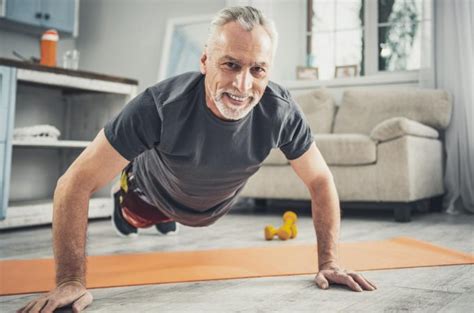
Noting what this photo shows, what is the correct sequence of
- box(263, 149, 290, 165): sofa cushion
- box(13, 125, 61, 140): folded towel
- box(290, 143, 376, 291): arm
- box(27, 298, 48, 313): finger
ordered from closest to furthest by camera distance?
box(27, 298, 48, 313): finger → box(290, 143, 376, 291): arm → box(13, 125, 61, 140): folded towel → box(263, 149, 290, 165): sofa cushion

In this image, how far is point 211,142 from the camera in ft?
4.33

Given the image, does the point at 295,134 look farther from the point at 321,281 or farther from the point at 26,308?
the point at 26,308

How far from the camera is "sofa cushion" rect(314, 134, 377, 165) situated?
3104mm

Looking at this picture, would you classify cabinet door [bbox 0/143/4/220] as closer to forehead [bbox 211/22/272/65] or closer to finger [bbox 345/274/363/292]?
forehead [bbox 211/22/272/65]

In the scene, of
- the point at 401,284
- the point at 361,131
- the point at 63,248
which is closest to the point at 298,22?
→ the point at 361,131

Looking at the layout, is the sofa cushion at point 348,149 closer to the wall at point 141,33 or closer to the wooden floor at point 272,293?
the wooden floor at point 272,293

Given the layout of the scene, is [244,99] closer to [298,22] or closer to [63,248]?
[63,248]

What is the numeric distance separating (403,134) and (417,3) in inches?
65.1

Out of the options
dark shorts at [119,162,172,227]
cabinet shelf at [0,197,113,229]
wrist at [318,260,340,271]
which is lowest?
wrist at [318,260,340,271]

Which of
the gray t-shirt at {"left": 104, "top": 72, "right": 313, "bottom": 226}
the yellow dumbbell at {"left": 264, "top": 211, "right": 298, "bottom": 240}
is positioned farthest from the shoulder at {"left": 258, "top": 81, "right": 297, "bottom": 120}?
the yellow dumbbell at {"left": 264, "top": 211, "right": 298, "bottom": 240}

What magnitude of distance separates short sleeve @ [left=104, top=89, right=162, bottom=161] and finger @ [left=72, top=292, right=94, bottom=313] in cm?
36

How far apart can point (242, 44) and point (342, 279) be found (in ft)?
2.31

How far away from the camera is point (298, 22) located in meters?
4.52

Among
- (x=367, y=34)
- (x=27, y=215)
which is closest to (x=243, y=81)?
(x=27, y=215)
